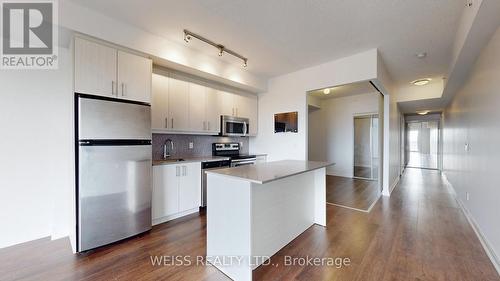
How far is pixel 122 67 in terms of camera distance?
2.41 metres

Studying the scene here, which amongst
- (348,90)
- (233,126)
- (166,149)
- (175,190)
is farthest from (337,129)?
(175,190)

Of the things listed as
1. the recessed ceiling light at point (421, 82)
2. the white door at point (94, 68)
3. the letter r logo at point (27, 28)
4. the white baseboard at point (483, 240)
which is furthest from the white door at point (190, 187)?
the recessed ceiling light at point (421, 82)

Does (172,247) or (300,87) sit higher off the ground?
(300,87)

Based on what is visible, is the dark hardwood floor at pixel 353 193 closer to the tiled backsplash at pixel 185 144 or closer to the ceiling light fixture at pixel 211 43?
the tiled backsplash at pixel 185 144

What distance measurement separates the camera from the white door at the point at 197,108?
3.50m

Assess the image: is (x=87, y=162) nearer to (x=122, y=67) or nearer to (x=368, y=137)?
(x=122, y=67)

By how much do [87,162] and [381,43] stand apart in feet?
13.2

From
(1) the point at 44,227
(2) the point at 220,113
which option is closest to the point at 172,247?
(1) the point at 44,227

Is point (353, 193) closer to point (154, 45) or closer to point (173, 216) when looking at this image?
point (173, 216)

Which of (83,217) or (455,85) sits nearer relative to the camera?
(83,217)

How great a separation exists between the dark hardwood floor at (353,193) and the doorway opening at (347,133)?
25mm

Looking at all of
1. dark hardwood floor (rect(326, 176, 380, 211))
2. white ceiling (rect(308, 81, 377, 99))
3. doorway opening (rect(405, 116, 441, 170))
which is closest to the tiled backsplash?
dark hardwood floor (rect(326, 176, 380, 211))

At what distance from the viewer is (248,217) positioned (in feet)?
5.46

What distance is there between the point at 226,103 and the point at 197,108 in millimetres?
705
